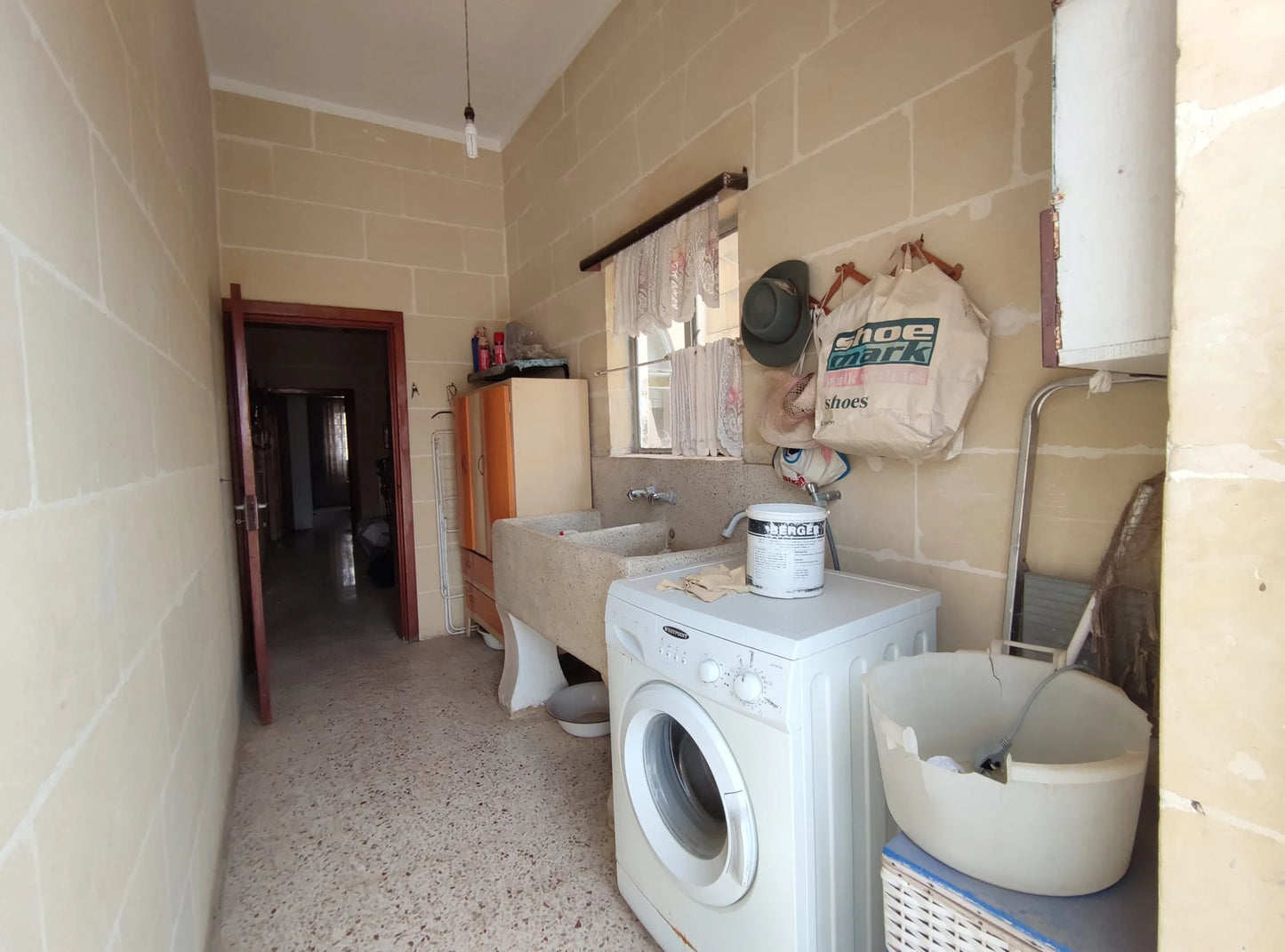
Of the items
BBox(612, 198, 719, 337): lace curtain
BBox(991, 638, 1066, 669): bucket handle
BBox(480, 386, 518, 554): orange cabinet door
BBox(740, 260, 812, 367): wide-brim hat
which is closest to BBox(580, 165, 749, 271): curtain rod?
BBox(612, 198, 719, 337): lace curtain

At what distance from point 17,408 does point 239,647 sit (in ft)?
9.37

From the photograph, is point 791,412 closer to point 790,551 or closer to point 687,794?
point 790,551

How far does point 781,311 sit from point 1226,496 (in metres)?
1.33

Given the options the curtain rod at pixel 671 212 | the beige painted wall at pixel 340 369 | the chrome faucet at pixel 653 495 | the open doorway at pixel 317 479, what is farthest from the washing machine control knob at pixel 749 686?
the beige painted wall at pixel 340 369

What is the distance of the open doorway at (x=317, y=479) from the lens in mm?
2998

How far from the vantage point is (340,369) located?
712 cm

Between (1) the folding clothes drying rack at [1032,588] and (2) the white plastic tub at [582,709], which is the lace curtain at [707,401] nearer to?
(1) the folding clothes drying rack at [1032,588]

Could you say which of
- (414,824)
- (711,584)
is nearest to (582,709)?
(414,824)

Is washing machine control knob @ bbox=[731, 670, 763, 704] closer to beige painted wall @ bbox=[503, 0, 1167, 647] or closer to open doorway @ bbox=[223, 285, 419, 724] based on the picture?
beige painted wall @ bbox=[503, 0, 1167, 647]

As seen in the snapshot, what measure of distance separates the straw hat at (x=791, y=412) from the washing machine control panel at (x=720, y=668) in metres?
0.71

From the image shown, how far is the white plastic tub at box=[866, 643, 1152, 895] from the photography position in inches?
31.8

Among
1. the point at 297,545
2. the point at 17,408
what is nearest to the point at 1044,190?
the point at 17,408

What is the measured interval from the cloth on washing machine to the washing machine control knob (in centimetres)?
28

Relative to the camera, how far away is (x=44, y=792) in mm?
634
